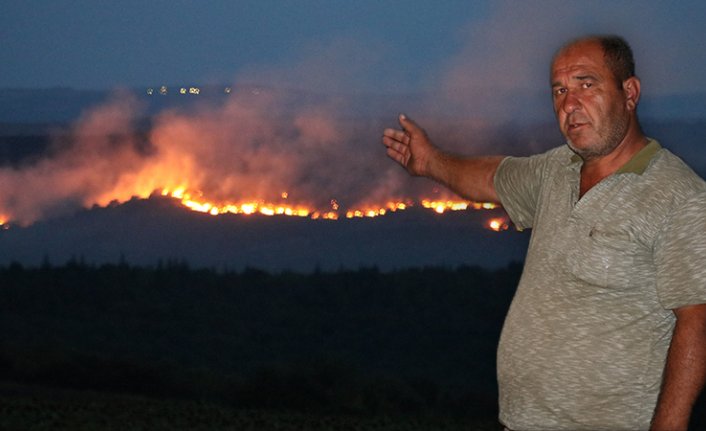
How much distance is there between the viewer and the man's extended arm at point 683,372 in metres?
4.23

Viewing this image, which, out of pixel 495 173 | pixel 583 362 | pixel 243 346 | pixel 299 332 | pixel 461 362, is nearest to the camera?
pixel 583 362

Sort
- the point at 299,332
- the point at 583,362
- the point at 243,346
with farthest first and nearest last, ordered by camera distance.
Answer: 1. the point at 299,332
2. the point at 243,346
3. the point at 583,362

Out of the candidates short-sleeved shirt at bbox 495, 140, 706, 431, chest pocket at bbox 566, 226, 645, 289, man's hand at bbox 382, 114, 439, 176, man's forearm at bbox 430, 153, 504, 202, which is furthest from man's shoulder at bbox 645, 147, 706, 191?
man's hand at bbox 382, 114, 439, 176

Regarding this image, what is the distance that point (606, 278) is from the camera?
176 inches

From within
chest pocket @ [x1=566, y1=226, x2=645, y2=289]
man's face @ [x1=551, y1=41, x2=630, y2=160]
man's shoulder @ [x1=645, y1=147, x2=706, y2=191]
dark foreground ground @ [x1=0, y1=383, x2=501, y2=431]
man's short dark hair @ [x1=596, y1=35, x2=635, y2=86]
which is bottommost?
dark foreground ground @ [x1=0, y1=383, x2=501, y2=431]

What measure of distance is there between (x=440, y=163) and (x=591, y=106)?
4.24 feet

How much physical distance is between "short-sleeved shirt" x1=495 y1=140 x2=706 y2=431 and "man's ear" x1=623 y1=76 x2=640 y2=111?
8.2 inches

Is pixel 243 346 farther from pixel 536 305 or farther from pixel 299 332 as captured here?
pixel 536 305

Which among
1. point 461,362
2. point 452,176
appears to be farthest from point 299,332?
point 452,176

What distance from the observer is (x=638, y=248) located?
444cm

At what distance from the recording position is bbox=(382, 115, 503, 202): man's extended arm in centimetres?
558

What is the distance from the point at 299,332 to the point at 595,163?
97.2m

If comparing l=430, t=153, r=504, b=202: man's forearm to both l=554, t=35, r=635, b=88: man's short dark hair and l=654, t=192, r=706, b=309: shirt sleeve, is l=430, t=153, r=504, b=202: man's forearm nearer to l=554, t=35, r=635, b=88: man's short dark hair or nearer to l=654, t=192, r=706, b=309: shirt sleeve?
l=554, t=35, r=635, b=88: man's short dark hair

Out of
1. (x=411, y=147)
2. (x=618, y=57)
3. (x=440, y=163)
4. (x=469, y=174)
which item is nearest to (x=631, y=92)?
(x=618, y=57)
